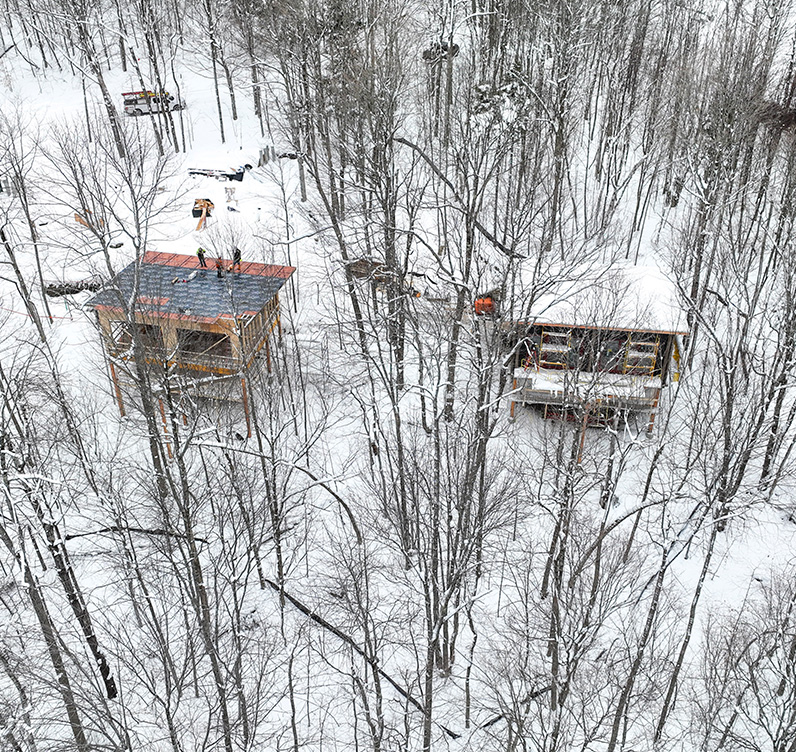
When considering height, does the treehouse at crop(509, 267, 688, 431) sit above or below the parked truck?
below

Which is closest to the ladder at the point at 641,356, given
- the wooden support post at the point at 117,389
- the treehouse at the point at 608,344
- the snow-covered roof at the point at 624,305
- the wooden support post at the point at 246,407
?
the treehouse at the point at 608,344

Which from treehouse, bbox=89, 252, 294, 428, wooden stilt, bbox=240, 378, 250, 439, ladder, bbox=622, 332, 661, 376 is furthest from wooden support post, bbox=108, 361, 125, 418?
ladder, bbox=622, 332, 661, 376

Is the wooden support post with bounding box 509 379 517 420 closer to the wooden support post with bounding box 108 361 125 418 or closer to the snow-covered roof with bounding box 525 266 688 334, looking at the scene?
the snow-covered roof with bounding box 525 266 688 334

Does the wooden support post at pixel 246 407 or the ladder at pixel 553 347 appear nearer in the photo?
the wooden support post at pixel 246 407

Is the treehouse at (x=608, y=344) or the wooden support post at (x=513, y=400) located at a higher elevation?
the treehouse at (x=608, y=344)

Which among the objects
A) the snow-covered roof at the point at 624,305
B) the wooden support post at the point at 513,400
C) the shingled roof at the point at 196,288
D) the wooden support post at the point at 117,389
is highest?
the shingled roof at the point at 196,288

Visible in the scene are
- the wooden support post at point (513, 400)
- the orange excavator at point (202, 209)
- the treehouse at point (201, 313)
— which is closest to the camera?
the treehouse at point (201, 313)

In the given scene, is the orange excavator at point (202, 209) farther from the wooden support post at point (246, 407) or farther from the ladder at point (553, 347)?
the ladder at point (553, 347)

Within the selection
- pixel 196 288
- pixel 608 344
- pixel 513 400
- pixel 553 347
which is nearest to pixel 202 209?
pixel 196 288
